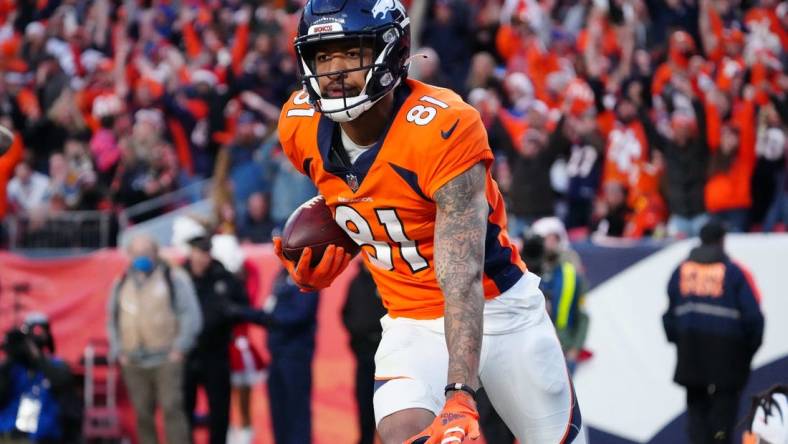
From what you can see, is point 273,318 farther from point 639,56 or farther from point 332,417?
point 639,56

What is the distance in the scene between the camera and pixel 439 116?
4176 millimetres

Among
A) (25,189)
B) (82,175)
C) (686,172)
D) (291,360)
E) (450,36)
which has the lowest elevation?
(25,189)

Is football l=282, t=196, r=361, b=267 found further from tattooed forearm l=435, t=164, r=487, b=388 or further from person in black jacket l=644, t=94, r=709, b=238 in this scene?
person in black jacket l=644, t=94, r=709, b=238

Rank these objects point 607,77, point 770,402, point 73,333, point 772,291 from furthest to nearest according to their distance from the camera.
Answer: point 607,77
point 73,333
point 772,291
point 770,402

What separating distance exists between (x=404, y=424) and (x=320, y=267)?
0.73 m

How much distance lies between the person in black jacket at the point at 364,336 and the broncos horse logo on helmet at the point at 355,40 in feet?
16.0

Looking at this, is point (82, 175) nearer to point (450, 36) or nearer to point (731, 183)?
point (450, 36)

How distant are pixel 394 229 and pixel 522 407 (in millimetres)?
705

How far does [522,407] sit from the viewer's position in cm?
441

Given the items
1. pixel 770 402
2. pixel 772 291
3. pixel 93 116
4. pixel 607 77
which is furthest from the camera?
pixel 93 116

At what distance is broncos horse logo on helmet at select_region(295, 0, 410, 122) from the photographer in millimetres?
4211

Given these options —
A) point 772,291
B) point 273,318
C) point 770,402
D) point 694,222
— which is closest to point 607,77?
point 694,222

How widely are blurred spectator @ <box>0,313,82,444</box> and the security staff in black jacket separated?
0.86m

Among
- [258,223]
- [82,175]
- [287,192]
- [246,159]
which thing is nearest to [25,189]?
[82,175]
